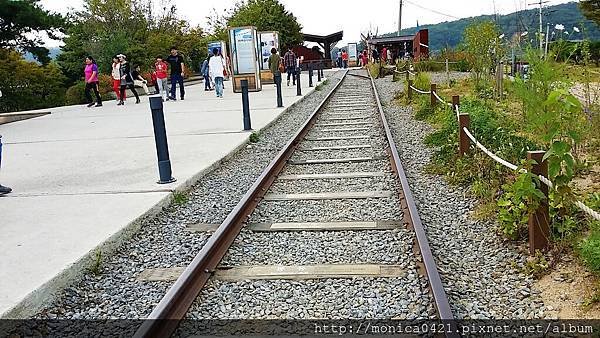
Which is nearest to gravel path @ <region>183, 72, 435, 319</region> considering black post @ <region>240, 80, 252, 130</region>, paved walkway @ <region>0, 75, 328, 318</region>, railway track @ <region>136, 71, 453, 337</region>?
railway track @ <region>136, 71, 453, 337</region>

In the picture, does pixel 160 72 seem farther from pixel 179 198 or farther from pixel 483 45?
pixel 179 198

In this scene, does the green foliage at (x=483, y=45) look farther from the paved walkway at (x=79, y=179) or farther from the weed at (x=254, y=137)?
the weed at (x=254, y=137)

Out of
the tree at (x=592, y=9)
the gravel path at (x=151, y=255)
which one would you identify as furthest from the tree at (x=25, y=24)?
the tree at (x=592, y=9)

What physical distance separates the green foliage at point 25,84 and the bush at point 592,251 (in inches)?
927

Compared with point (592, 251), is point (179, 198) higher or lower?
lower

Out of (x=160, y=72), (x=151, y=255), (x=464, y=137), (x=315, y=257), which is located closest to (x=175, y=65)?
(x=160, y=72)

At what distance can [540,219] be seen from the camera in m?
4.20

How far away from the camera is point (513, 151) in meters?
6.31

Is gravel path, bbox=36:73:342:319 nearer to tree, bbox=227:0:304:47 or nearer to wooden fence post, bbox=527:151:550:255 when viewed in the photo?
wooden fence post, bbox=527:151:550:255

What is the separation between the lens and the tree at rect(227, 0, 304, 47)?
5050 cm

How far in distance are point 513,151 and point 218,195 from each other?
320cm

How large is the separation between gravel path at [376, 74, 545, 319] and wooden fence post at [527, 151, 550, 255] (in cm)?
16

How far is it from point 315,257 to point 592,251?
188 centimetres

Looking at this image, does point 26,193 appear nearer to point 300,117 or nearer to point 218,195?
point 218,195
